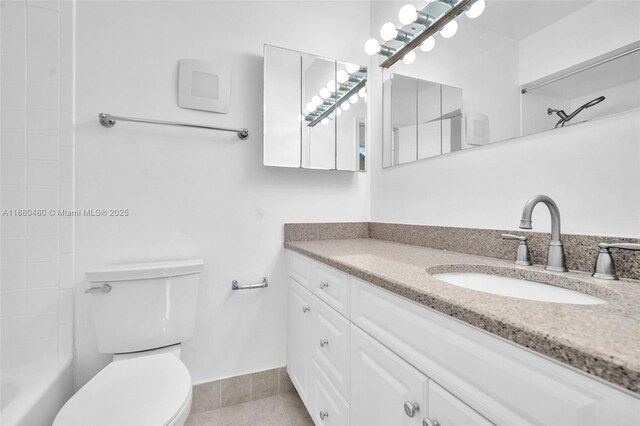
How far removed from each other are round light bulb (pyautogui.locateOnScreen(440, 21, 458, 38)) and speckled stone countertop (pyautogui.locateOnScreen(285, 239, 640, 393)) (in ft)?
3.49

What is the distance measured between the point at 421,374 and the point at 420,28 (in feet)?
4.98

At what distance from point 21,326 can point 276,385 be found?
1198mm

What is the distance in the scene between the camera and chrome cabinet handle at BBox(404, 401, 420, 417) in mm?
612

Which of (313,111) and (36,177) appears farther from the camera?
(313,111)

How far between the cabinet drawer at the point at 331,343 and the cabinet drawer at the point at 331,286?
3cm

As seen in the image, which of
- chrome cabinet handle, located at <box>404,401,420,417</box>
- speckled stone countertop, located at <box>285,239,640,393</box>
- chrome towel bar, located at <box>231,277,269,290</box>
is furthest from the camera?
chrome towel bar, located at <box>231,277,269,290</box>

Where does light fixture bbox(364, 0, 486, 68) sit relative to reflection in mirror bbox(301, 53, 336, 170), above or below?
above

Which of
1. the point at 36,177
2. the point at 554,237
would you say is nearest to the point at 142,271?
the point at 36,177

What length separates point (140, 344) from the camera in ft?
3.82

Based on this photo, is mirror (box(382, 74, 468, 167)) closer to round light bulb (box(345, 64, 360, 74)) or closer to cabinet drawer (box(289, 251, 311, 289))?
round light bulb (box(345, 64, 360, 74))

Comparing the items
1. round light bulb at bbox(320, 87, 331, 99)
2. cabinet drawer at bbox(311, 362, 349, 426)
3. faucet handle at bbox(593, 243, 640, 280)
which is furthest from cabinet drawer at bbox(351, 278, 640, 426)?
round light bulb at bbox(320, 87, 331, 99)

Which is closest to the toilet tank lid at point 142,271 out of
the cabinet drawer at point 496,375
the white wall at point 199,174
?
the white wall at point 199,174

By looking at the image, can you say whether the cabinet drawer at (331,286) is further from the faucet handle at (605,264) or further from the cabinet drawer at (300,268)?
the faucet handle at (605,264)

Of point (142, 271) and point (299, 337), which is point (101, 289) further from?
point (299, 337)
